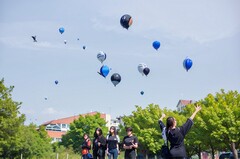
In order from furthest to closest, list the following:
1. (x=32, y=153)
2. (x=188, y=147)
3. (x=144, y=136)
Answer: (x=32, y=153), (x=144, y=136), (x=188, y=147)

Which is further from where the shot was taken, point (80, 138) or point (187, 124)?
point (80, 138)

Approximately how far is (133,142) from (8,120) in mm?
31175

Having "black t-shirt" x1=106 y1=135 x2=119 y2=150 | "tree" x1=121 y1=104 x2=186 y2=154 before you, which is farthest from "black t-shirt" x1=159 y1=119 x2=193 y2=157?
"tree" x1=121 y1=104 x2=186 y2=154

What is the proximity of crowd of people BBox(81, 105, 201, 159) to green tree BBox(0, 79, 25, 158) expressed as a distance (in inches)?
1058

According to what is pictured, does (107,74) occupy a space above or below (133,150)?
above

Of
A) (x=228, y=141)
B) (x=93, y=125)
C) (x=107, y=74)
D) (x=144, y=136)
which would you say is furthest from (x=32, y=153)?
(x=107, y=74)

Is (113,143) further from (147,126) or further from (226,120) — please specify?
(147,126)

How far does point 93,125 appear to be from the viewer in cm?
7994

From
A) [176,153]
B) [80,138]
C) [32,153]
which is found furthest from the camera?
[80,138]

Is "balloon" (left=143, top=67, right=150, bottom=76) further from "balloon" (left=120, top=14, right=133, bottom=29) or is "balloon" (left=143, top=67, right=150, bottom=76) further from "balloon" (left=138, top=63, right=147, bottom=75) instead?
"balloon" (left=120, top=14, right=133, bottom=29)

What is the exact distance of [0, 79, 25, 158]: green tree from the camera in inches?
1572

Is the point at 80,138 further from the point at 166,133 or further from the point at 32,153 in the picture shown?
the point at 166,133

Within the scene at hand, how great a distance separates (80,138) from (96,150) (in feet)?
215

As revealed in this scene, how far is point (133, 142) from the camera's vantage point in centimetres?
1198
